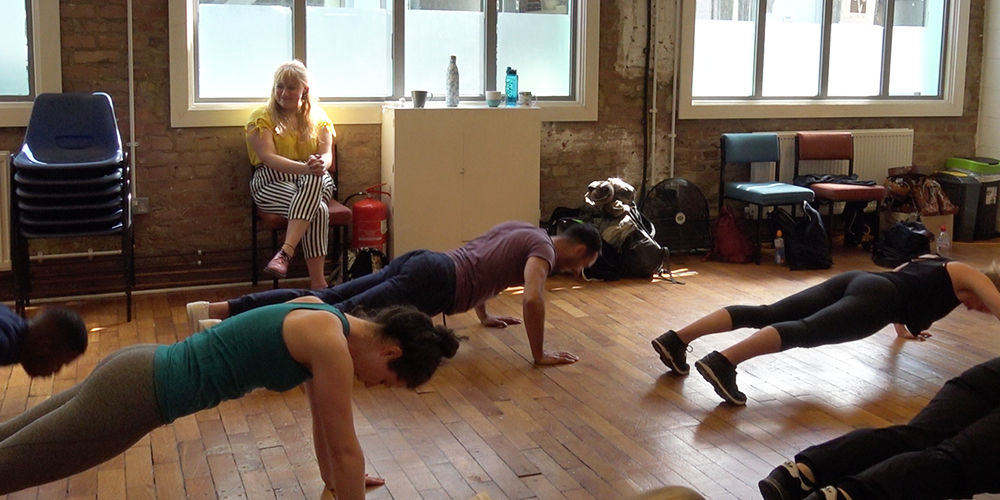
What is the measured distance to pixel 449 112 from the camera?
6.22 m

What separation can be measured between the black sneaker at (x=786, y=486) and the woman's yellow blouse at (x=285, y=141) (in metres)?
3.80

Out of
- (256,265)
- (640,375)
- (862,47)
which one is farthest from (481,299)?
(862,47)

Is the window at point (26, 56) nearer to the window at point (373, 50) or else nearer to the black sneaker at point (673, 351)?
the window at point (373, 50)

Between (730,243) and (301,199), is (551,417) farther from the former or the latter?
(730,243)

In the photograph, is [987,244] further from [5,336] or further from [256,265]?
[5,336]

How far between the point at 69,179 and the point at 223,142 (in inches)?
43.7

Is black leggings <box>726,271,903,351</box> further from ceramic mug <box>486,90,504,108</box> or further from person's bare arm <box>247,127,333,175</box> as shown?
ceramic mug <box>486,90,504,108</box>

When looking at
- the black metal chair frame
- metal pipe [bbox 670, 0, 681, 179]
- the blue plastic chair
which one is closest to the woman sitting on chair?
the black metal chair frame

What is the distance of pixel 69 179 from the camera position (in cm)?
513

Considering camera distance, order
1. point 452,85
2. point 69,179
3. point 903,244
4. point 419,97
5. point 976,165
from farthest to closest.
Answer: point 976,165, point 903,244, point 452,85, point 419,97, point 69,179

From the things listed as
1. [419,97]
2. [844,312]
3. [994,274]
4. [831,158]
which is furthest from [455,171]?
[994,274]

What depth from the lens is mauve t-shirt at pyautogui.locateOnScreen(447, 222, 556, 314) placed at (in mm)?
4312

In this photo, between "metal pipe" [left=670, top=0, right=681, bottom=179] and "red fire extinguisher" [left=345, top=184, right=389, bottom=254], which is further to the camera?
"metal pipe" [left=670, top=0, right=681, bottom=179]

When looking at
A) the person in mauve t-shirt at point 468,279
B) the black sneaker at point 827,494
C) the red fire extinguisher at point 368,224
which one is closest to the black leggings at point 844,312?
the person in mauve t-shirt at point 468,279
